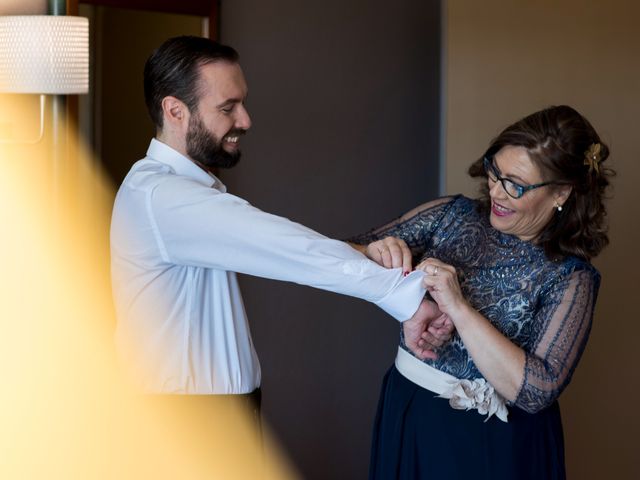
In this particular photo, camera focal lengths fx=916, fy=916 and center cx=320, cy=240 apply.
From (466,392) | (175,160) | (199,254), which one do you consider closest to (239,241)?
(199,254)

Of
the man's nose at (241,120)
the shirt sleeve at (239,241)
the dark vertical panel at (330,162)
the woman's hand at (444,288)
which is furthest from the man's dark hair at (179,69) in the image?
the dark vertical panel at (330,162)

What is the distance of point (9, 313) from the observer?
2.42 meters

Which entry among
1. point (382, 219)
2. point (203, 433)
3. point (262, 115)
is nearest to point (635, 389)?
point (382, 219)

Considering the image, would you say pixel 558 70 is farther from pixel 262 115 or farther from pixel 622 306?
pixel 262 115

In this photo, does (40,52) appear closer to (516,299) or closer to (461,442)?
(516,299)

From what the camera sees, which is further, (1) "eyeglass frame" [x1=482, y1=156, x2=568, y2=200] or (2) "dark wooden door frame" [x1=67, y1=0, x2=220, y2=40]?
(2) "dark wooden door frame" [x1=67, y1=0, x2=220, y2=40]

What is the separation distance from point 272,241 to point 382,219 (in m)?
1.98

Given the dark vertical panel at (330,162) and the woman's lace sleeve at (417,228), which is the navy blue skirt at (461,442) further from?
the dark vertical panel at (330,162)

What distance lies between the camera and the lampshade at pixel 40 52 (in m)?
2.16

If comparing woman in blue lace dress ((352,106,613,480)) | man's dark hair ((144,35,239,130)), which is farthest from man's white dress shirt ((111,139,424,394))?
woman in blue lace dress ((352,106,613,480))

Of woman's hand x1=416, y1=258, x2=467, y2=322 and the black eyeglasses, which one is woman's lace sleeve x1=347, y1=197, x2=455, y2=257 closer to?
the black eyeglasses

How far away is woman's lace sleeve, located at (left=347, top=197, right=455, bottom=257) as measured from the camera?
2.48m

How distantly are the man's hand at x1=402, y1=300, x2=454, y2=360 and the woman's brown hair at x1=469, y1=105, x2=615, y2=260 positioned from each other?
34 centimetres

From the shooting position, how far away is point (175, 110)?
2.04m
